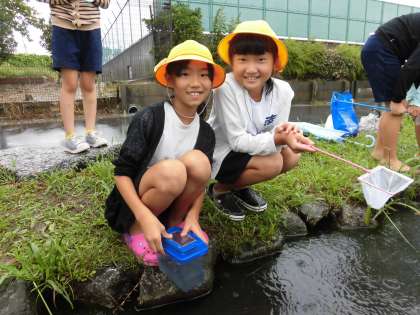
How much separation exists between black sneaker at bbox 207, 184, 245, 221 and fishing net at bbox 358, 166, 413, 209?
2.48 ft

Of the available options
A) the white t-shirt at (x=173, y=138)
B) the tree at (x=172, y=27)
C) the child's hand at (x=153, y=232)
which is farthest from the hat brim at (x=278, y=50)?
the tree at (x=172, y=27)

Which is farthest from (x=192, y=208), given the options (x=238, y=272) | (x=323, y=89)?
(x=323, y=89)

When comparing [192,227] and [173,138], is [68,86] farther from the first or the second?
[192,227]

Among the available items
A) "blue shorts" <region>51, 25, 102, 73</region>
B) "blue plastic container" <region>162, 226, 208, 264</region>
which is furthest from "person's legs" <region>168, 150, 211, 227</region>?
"blue shorts" <region>51, 25, 102, 73</region>

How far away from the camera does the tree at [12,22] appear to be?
10.4 meters

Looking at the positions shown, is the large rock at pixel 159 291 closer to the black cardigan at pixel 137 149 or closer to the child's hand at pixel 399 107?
the black cardigan at pixel 137 149

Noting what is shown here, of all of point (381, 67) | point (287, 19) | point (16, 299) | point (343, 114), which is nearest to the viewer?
point (16, 299)

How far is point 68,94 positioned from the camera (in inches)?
115

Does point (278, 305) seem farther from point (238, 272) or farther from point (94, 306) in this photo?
point (94, 306)

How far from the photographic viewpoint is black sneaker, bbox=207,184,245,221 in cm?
209

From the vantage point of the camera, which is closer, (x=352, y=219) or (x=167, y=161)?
(x=167, y=161)

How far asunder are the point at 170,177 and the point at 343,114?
3458 mm

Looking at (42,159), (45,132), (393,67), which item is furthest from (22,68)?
(393,67)

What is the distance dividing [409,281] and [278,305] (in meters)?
0.76
